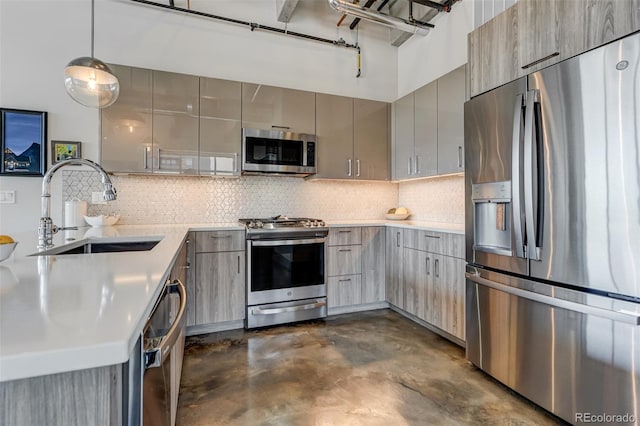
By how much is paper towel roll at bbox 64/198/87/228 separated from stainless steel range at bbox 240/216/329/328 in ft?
4.49

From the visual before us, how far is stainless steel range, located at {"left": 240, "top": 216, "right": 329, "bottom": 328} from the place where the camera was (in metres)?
2.93

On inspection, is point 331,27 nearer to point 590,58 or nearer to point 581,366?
point 590,58

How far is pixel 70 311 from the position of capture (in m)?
0.63

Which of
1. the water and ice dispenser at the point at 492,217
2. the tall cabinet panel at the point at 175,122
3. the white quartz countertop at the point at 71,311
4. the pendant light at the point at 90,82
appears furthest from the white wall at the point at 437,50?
the white quartz countertop at the point at 71,311

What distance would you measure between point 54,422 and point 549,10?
8.36 feet

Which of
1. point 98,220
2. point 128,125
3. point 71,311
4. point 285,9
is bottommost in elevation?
point 71,311

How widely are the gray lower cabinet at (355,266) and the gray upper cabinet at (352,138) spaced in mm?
692

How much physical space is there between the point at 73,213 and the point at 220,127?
1459 millimetres

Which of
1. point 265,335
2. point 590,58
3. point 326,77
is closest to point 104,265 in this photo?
point 265,335

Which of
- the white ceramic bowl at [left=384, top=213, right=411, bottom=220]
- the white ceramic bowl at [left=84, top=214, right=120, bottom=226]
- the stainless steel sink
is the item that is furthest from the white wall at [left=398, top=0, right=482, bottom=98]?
the white ceramic bowl at [left=84, top=214, right=120, bottom=226]

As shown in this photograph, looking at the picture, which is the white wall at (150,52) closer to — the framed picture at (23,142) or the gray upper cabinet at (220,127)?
the framed picture at (23,142)

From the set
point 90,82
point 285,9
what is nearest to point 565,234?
point 90,82

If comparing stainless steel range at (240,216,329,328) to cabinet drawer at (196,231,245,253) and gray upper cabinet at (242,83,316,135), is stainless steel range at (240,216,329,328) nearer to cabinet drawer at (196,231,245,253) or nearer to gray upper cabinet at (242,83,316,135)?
cabinet drawer at (196,231,245,253)

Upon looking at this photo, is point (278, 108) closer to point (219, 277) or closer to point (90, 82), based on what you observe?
point (90, 82)
